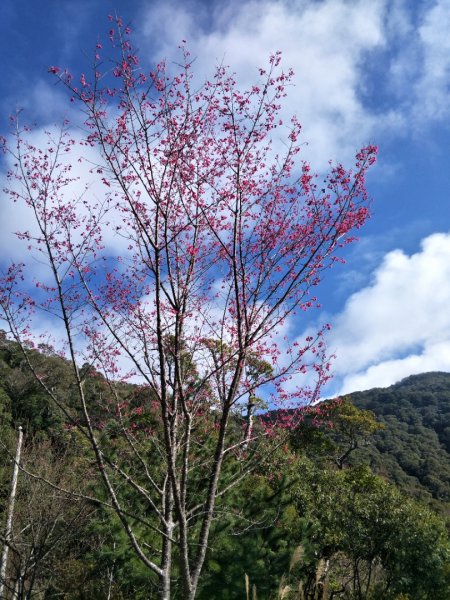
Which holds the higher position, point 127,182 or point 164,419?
point 127,182

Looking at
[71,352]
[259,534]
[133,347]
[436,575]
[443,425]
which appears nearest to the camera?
[71,352]

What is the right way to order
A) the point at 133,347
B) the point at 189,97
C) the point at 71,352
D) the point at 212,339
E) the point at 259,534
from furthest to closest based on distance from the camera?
the point at 259,534 → the point at 212,339 → the point at 133,347 → the point at 189,97 → the point at 71,352

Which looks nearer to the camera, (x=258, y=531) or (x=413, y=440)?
(x=258, y=531)

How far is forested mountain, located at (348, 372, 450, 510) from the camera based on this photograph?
121ft

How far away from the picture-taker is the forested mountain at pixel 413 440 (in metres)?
36.9

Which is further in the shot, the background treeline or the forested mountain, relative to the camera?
the forested mountain

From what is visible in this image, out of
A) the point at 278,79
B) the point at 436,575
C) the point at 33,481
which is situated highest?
the point at 278,79

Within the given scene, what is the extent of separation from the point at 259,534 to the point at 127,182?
7.89 m

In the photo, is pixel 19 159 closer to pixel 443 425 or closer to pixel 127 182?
pixel 127 182

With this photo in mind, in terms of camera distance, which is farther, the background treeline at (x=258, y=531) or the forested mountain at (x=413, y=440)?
the forested mountain at (x=413, y=440)

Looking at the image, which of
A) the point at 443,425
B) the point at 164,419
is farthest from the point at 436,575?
the point at 443,425

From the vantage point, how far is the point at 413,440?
47344mm

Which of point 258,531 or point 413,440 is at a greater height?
point 413,440

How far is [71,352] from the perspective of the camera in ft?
12.6
